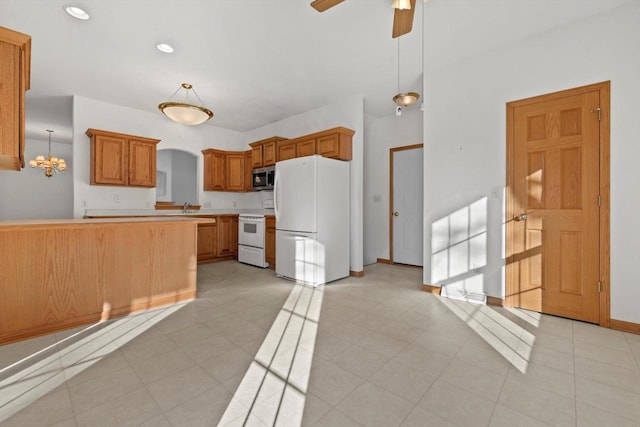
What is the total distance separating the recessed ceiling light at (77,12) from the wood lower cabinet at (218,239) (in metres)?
3.44

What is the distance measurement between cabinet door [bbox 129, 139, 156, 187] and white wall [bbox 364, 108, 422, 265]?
12.9ft

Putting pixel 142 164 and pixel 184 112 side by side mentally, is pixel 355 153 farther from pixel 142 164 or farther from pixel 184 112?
pixel 142 164

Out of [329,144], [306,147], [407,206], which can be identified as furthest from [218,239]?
[407,206]

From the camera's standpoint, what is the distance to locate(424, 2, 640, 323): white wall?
8.41ft

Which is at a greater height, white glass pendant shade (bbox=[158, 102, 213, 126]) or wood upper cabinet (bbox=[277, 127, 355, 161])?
white glass pendant shade (bbox=[158, 102, 213, 126])

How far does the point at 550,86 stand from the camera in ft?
9.63

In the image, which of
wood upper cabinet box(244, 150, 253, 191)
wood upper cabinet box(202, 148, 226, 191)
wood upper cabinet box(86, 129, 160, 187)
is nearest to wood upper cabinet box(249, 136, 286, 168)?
wood upper cabinet box(244, 150, 253, 191)

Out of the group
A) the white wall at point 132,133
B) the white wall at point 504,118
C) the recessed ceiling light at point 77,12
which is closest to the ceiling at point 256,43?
the recessed ceiling light at point 77,12

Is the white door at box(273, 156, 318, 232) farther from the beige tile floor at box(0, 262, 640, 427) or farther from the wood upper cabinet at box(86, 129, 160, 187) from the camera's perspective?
the wood upper cabinet at box(86, 129, 160, 187)

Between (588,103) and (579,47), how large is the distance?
1.80 feet

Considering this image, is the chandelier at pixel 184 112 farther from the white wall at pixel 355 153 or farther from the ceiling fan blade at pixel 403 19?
the ceiling fan blade at pixel 403 19

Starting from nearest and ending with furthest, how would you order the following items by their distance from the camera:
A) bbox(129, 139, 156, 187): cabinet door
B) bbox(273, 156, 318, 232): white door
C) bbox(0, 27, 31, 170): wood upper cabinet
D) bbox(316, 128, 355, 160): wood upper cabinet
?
bbox(0, 27, 31, 170): wood upper cabinet → bbox(273, 156, 318, 232): white door → bbox(316, 128, 355, 160): wood upper cabinet → bbox(129, 139, 156, 187): cabinet door

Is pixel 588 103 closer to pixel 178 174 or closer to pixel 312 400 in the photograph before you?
pixel 312 400

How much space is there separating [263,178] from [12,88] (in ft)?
12.6
